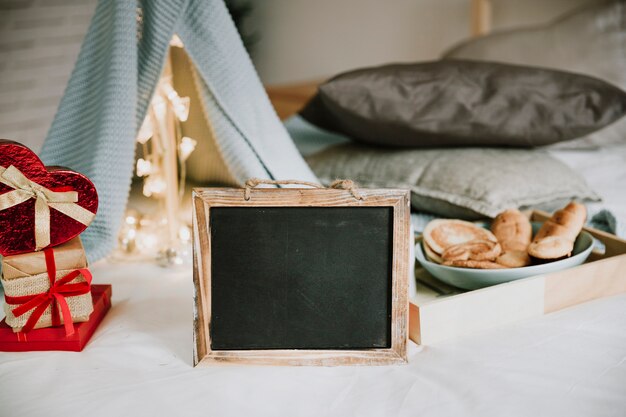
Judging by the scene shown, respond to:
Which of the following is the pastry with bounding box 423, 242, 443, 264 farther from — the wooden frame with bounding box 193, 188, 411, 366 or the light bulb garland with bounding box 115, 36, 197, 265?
the light bulb garland with bounding box 115, 36, 197, 265

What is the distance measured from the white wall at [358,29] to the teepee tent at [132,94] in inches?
60.8

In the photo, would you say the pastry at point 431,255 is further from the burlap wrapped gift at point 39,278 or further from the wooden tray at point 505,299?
the burlap wrapped gift at point 39,278

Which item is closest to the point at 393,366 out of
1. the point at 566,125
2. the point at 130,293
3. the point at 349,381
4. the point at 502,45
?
the point at 349,381

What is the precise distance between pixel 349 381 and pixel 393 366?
60 millimetres

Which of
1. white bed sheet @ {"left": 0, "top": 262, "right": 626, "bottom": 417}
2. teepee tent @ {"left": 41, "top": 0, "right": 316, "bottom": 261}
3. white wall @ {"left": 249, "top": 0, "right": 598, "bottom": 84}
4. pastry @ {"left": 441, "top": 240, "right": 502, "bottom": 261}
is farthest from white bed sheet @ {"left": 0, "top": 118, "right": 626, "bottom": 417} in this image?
white wall @ {"left": 249, "top": 0, "right": 598, "bottom": 84}

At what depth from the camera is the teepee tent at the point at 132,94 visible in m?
0.91

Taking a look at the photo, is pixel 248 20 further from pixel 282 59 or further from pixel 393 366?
pixel 393 366

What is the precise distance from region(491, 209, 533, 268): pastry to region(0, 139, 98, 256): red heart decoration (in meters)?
0.57

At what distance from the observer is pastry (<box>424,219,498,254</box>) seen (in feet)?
2.95

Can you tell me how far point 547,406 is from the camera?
0.61 metres

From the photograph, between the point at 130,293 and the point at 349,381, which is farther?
the point at 130,293

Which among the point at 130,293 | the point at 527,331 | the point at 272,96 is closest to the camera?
the point at 527,331

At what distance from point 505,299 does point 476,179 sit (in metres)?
0.39

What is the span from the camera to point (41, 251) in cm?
73
